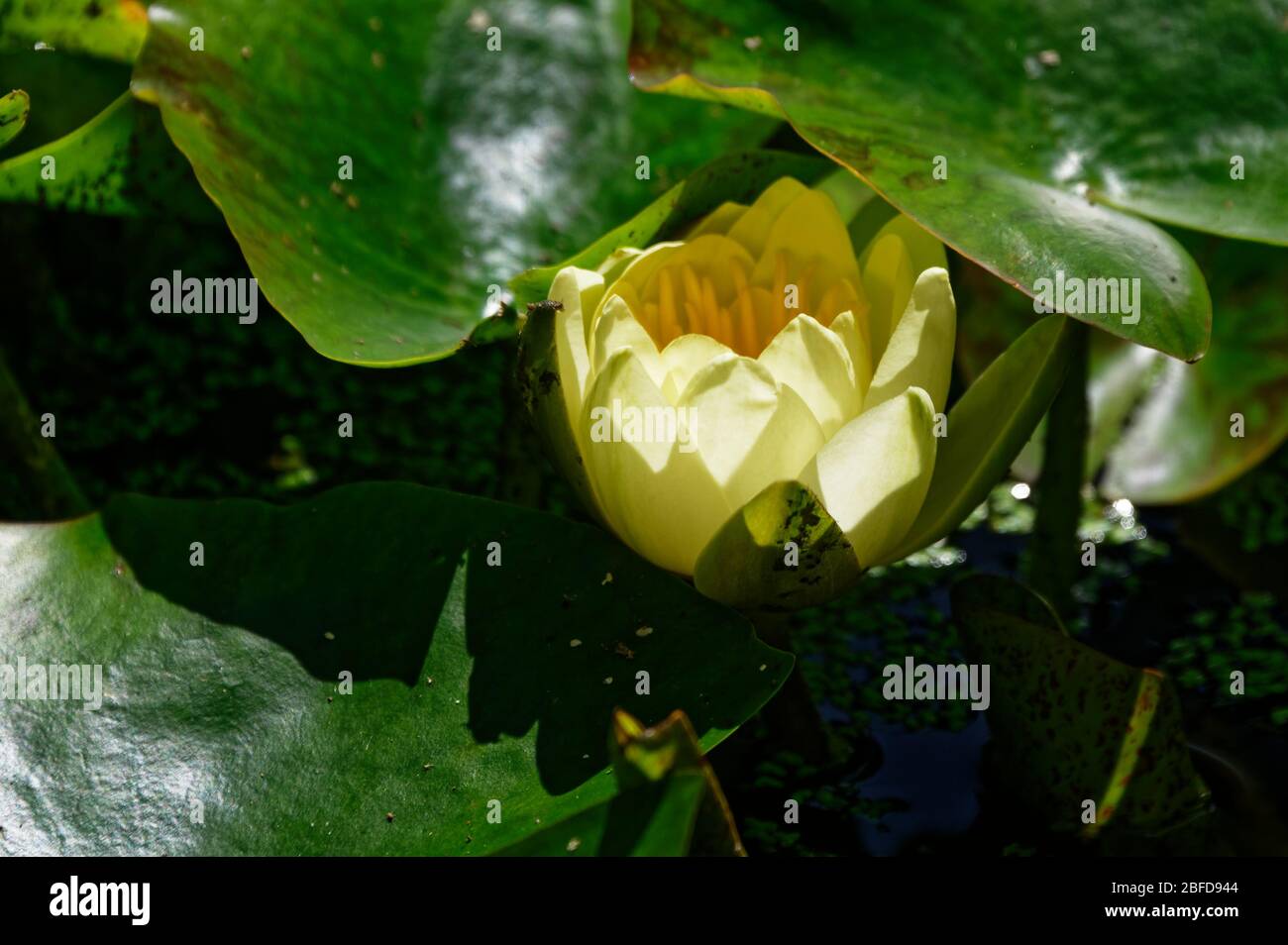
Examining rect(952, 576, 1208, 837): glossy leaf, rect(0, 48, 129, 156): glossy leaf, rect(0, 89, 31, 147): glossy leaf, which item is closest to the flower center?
rect(952, 576, 1208, 837): glossy leaf

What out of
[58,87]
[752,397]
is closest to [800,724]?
[752,397]

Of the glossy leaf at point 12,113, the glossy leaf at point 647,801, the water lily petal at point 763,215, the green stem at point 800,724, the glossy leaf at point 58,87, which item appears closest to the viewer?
the glossy leaf at point 647,801

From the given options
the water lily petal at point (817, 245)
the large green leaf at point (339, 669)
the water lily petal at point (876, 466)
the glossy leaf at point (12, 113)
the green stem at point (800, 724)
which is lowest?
the green stem at point (800, 724)

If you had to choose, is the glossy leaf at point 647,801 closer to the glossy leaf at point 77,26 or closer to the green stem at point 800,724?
the green stem at point 800,724

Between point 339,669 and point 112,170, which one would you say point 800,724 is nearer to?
point 339,669

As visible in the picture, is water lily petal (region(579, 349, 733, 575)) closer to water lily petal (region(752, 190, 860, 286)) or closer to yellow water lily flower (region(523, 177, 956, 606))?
yellow water lily flower (region(523, 177, 956, 606))

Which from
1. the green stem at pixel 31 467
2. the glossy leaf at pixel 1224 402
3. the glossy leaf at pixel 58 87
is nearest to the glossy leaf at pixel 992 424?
the glossy leaf at pixel 1224 402
